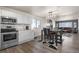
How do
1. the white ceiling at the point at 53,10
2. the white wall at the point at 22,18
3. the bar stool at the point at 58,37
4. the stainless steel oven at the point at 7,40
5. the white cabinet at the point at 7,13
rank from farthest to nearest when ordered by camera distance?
the stainless steel oven at the point at 7,40 < the white cabinet at the point at 7,13 < the white wall at the point at 22,18 < the bar stool at the point at 58,37 < the white ceiling at the point at 53,10

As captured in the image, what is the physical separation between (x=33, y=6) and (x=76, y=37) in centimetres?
132

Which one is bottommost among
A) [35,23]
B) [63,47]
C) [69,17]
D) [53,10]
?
[63,47]

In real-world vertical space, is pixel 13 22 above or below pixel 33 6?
below

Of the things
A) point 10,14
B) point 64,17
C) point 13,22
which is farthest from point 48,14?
point 13,22

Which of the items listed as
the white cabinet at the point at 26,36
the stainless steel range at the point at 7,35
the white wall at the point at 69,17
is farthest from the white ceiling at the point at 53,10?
the stainless steel range at the point at 7,35

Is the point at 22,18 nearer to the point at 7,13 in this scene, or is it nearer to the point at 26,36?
the point at 7,13

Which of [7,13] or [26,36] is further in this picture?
[26,36]

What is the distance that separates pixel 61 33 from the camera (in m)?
1.88

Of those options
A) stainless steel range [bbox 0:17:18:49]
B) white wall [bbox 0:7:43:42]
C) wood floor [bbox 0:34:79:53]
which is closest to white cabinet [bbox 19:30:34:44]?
white wall [bbox 0:7:43:42]

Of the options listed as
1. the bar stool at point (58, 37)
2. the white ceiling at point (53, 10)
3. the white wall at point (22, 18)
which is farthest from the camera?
the white wall at point (22, 18)

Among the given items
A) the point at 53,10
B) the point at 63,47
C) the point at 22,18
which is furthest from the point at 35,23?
the point at 63,47

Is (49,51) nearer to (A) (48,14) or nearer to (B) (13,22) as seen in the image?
(A) (48,14)

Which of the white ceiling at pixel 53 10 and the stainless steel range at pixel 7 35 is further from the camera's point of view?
the stainless steel range at pixel 7 35

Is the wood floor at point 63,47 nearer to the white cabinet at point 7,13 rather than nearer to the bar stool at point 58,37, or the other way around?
the bar stool at point 58,37
